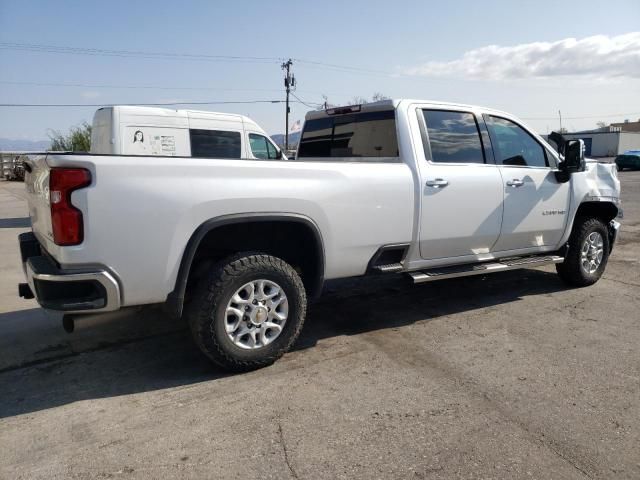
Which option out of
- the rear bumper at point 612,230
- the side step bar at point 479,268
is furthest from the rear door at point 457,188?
the rear bumper at point 612,230

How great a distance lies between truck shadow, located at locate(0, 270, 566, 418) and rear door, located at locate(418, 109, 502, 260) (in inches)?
22.3

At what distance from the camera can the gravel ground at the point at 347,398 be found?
8.63ft

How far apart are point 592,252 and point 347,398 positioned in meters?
4.01

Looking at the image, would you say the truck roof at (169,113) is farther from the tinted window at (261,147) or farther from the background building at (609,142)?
the background building at (609,142)

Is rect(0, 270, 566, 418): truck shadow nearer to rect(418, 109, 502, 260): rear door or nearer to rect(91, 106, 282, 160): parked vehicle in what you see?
rect(418, 109, 502, 260): rear door

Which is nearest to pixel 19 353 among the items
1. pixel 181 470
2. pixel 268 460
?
pixel 181 470

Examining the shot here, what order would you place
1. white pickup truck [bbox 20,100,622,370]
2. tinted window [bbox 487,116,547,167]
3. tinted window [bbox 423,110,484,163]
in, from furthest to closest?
tinted window [bbox 487,116,547,167] < tinted window [bbox 423,110,484,163] < white pickup truck [bbox 20,100,622,370]

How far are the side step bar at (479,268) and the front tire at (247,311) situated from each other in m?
1.17

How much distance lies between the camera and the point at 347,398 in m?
3.28

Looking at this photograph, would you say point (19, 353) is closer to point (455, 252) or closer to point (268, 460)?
point (268, 460)

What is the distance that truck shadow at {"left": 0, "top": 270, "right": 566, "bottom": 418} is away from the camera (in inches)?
137

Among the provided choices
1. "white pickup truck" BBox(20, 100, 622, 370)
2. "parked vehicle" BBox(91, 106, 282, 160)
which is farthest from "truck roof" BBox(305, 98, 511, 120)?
"parked vehicle" BBox(91, 106, 282, 160)

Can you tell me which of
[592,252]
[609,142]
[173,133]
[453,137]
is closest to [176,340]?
[453,137]

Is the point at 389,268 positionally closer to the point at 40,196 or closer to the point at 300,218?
the point at 300,218
